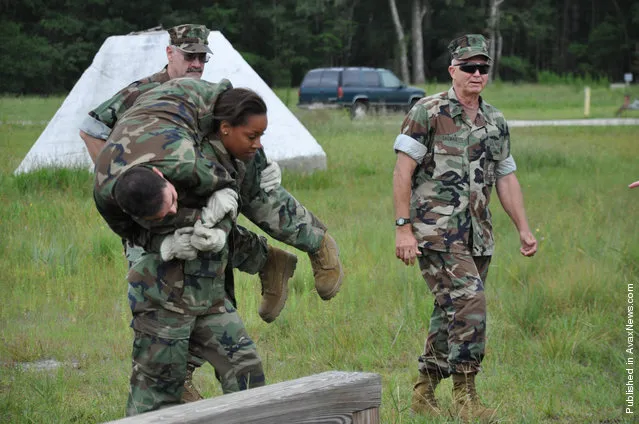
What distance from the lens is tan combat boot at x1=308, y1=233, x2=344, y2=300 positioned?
400cm

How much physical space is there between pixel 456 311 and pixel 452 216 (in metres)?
0.45

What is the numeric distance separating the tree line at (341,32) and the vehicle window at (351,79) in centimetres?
1521

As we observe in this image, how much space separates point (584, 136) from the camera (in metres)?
19.6

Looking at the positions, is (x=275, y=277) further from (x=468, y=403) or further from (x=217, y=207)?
(x=468, y=403)

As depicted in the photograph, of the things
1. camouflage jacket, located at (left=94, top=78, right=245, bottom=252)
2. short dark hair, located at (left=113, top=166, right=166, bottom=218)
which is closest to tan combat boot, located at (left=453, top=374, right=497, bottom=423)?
camouflage jacket, located at (left=94, top=78, right=245, bottom=252)

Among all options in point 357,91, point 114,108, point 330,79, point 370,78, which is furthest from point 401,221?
point 330,79

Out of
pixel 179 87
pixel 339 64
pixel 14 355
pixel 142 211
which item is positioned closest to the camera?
pixel 142 211

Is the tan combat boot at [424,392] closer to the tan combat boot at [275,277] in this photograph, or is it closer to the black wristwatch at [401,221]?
the black wristwatch at [401,221]

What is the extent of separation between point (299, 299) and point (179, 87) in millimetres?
3468

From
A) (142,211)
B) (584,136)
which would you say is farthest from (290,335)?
(584,136)

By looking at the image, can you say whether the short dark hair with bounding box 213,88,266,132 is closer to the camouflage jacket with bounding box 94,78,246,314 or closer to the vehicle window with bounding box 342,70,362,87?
the camouflage jacket with bounding box 94,78,246,314

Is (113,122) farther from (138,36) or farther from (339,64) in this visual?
(339,64)

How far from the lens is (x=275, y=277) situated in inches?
166

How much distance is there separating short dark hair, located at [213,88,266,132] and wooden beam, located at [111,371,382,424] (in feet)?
4.11
